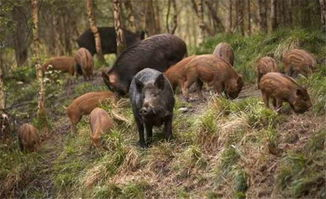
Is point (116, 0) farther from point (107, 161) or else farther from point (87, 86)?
point (107, 161)

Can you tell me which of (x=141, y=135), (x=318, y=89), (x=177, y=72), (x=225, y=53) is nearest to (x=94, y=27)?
(x=225, y=53)

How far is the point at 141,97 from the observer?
10242 mm

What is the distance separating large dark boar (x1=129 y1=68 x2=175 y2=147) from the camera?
9.97 m

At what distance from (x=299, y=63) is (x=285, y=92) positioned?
2772mm

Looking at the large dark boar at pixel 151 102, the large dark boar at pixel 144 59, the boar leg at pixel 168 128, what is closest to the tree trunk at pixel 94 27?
the large dark boar at pixel 144 59

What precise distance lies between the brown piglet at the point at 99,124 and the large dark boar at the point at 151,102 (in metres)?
1.01

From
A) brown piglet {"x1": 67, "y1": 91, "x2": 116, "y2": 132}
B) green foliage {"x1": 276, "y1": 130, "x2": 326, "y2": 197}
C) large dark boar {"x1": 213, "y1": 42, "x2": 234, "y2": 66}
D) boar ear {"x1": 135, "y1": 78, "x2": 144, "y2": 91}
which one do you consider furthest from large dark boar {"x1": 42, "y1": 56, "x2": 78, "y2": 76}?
green foliage {"x1": 276, "y1": 130, "x2": 326, "y2": 197}

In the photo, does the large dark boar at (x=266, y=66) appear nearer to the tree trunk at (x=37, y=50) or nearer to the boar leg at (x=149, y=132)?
the boar leg at (x=149, y=132)

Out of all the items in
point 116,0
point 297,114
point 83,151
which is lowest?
point 83,151

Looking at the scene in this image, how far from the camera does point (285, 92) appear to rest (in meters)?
9.41

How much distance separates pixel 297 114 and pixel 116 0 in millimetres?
7418

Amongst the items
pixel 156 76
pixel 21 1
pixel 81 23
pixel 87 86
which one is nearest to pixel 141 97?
pixel 156 76

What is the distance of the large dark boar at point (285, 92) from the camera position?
366 inches

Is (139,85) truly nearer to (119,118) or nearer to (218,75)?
(119,118)
